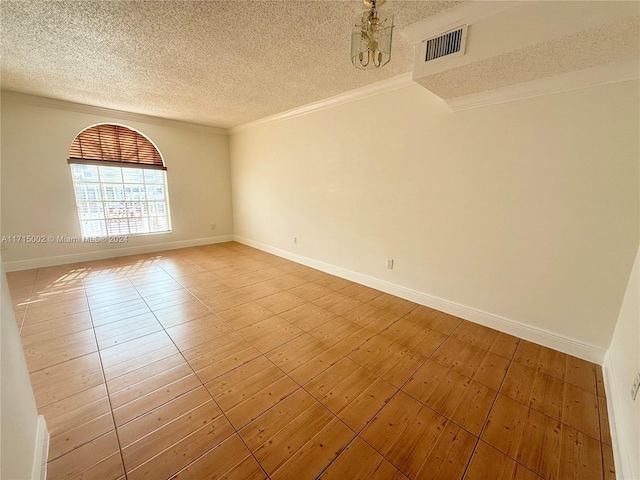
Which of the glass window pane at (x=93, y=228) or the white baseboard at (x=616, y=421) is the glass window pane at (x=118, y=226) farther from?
the white baseboard at (x=616, y=421)

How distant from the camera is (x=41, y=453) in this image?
3.93ft

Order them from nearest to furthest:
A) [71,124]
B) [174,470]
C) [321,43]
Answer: [174,470] → [321,43] → [71,124]

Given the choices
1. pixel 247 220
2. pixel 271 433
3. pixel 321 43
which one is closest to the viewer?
pixel 271 433

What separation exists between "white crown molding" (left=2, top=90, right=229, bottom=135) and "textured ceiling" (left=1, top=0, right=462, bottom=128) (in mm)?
161

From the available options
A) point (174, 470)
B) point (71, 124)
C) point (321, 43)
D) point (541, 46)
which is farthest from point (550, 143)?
point (71, 124)

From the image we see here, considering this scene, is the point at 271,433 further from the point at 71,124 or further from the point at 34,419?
the point at 71,124

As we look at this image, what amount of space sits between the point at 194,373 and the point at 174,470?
2.23ft

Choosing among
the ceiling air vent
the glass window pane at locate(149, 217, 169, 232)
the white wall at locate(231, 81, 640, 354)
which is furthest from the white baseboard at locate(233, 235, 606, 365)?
the glass window pane at locate(149, 217, 169, 232)

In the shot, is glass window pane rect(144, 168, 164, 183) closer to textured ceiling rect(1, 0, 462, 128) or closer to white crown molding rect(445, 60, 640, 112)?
textured ceiling rect(1, 0, 462, 128)

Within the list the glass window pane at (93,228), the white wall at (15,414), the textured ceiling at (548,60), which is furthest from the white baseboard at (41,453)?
the glass window pane at (93,228)

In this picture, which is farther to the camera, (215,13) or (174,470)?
(215,13)

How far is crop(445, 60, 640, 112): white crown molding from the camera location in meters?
1.71

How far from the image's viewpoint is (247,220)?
5.70 meters

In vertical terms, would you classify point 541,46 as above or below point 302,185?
above
